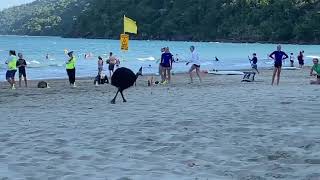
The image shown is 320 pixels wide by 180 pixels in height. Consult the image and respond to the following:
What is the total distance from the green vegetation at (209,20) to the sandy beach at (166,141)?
106m

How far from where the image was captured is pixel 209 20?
436 ft

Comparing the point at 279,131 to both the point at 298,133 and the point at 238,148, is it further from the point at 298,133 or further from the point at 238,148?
the point at 238,148

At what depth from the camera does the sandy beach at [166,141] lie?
586 cm

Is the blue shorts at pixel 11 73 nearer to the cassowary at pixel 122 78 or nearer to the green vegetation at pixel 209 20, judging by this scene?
the cassowary at pixel 122 78

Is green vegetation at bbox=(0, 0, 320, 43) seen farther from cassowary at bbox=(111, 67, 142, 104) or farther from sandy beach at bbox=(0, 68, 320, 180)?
sandy beach at bbox=(0, 68, 320, 180)

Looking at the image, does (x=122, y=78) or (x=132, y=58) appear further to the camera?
(x=132, y=58)

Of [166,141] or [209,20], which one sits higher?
[209,20]

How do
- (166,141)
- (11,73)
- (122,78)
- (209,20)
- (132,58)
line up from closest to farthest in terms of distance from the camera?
(166,141), (122,78), (11,73), (132,58), (209,20)

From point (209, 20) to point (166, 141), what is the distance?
417ft

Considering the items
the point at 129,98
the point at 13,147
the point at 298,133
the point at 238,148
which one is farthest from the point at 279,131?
the point at 129,98

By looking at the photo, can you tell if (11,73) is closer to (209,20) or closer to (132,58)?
(132,58)

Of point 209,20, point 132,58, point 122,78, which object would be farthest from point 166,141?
point 209,20

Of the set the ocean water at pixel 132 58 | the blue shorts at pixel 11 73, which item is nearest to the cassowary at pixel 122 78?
the blue shorts at pixel 11 73

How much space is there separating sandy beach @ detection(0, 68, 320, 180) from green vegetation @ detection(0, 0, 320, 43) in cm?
10556
